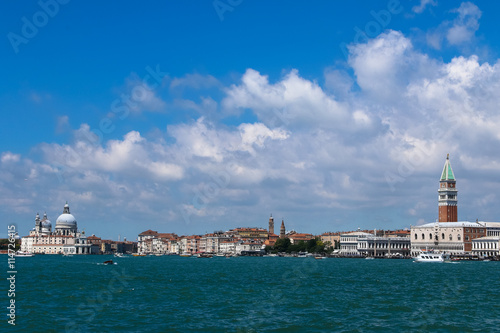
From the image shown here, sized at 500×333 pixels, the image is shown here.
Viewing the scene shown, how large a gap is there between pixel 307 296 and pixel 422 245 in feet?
372

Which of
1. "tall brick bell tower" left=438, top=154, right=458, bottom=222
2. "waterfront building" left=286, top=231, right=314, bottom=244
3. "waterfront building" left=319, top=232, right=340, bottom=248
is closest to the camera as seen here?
"tall brick bell tower" left=438, top=154, right=458, bottom=222

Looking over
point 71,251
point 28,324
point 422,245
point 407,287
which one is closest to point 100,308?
point 28,324

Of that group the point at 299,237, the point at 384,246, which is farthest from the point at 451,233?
the point at 299,237

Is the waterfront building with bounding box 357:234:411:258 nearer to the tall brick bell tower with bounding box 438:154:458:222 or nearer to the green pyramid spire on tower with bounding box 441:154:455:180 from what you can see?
the tall brick bell tower with bounding box 438:154:458:222

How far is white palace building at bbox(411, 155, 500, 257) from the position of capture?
132 metres

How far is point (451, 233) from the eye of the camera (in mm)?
136750

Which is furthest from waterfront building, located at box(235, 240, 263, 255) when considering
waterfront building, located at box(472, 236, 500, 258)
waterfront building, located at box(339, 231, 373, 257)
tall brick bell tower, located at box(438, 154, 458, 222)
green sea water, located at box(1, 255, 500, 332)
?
green sea water, located at box(1, 255, 500, 332)

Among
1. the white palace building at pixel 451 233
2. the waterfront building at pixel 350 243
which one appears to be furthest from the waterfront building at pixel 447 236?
the waterfront building at pixel 350 243

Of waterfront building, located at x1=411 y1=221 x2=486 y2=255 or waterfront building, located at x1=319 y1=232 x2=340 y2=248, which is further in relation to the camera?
waterfront building, located at x1=319 y1=232 x2=340 y2=248

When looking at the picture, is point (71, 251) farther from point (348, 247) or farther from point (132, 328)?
point (132, 328)

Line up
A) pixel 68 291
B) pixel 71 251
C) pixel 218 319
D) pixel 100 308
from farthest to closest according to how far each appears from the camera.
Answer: pixel 71 251, pixel 68 291, pixel 100 308, pixel 218 319

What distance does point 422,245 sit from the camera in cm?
14225

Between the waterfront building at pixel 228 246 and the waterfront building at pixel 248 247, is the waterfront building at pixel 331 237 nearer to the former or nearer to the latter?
the waterfront building at pixel 248 247

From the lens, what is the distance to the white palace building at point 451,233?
132100 millimetres
